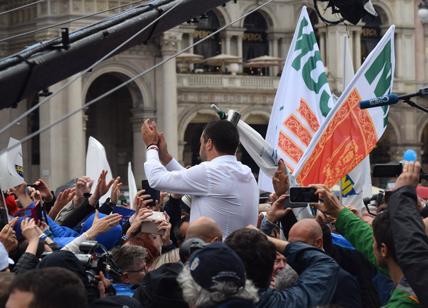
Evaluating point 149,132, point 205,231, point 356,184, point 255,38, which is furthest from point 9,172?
point 255,38

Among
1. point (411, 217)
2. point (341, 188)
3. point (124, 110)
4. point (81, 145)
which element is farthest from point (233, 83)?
point (411, 217)

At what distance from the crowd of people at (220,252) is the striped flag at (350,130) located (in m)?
1.69

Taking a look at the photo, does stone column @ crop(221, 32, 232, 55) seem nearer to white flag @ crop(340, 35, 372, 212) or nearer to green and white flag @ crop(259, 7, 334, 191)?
green and white flag @ crop(259, 7, 334, 191)

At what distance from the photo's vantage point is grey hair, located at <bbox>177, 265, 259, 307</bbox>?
623cm

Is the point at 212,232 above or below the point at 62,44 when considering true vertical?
below

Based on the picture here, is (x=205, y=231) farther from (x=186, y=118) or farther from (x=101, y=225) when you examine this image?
(x=186, y=118)

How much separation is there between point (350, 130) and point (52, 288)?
26.7ft

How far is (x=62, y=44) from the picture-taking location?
26.9 ft

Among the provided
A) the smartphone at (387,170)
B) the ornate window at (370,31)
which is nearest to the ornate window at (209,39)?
the ornate window at (370,31)

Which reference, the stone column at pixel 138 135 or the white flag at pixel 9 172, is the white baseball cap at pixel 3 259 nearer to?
the white flag at pixel 9 172

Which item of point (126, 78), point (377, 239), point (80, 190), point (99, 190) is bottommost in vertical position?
point (126, 78)

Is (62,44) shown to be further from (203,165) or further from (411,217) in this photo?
(411,217)

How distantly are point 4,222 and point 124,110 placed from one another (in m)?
41.0

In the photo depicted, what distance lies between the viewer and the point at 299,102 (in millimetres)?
16578
